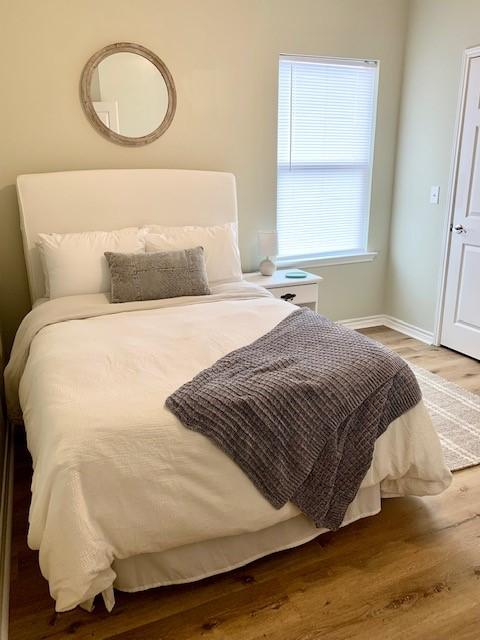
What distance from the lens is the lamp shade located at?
3.70 meters

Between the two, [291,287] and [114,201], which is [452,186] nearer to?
[291,287]

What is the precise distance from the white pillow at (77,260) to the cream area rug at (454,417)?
1990 millimetres

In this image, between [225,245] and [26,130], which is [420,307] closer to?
[225,245]

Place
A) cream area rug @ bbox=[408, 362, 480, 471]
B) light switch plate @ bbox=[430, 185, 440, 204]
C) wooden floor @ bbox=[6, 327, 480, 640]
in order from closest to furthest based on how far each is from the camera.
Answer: wooden floor @ bbox=[6, 327, 480, 640] → cream area rug @ bbox=[408, 362, 480, 471] → light switch plate @ bbox=[430, 185, 440, 204]

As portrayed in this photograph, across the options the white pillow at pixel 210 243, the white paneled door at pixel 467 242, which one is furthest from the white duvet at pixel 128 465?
the white paneled door at pixel 467 242

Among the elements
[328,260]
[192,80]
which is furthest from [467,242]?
[192,80]

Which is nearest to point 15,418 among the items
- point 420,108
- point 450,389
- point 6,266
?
point 6,266

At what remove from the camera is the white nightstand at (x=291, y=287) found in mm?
3518

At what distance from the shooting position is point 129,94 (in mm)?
3248

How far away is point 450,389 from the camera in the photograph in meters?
3.26

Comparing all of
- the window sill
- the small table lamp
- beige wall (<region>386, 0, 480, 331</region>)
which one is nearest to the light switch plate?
beige wall (<region>386, 0, 480, 331</region>)

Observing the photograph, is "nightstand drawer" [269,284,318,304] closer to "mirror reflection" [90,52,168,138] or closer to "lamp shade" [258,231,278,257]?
"lamp shade" [258,231,278,257]

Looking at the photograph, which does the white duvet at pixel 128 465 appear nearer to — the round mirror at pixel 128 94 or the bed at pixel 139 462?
the bed at pixel 139 462

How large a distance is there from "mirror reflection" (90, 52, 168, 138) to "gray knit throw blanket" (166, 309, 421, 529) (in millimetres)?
2006
